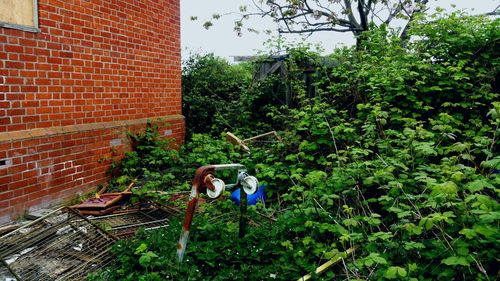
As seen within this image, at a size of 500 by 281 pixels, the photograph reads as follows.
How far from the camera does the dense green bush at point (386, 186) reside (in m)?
2.77

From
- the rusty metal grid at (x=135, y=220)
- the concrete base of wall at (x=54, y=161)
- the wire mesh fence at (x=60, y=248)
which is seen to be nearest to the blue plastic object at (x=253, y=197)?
the rusty metal grid at (x=135, y=220)

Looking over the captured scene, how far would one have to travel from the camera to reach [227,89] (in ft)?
32.9

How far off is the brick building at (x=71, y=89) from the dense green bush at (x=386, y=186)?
1.33 metres

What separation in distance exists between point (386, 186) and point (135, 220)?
2910 millimetres

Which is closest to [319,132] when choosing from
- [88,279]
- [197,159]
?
[197,159]

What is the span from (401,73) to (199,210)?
344 cm

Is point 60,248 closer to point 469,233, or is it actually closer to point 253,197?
point 253,197

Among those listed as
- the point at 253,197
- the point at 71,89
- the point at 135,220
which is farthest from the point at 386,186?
the point at 71,89

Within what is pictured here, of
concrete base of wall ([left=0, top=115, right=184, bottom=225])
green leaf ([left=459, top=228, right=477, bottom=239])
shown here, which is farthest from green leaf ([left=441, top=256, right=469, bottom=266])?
concrete base of wall ([left=0, top=115, right=184, bottom=225])

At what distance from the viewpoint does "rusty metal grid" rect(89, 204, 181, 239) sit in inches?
170

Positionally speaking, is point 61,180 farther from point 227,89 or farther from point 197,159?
point 227,89

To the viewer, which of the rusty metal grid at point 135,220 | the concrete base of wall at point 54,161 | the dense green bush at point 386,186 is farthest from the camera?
the concrete base of wall at point 54,161

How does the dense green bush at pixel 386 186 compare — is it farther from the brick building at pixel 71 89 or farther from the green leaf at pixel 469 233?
the brick building at pixel 71 89

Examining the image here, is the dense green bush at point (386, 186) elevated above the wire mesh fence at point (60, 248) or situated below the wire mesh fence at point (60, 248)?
above
